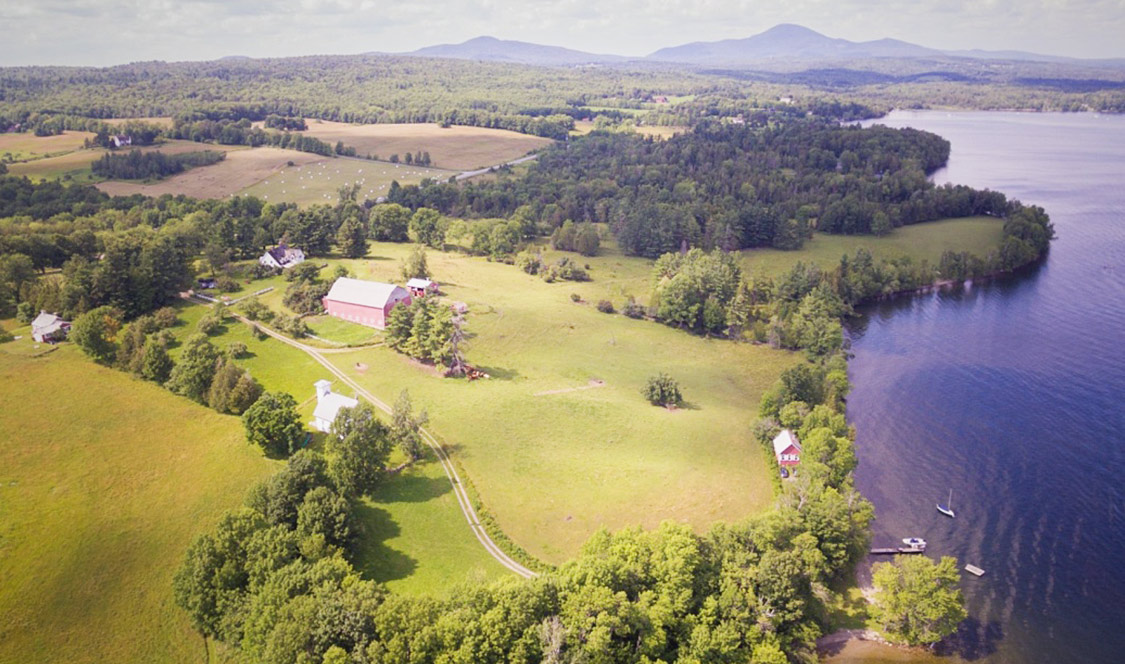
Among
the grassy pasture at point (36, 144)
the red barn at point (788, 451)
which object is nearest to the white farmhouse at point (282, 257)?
the red barn at point (788, 451)

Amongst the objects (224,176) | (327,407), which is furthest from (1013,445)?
(224,176)

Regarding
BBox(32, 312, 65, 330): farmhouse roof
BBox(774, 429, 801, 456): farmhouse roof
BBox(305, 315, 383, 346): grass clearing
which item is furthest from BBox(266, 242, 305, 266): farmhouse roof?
BBox(774, 429, 801, 456): farmhouse roof

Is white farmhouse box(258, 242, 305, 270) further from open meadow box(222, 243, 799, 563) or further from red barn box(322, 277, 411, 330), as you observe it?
red barn box(322, 277, 411, 330)

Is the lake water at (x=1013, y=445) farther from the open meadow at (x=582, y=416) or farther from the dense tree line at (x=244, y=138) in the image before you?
the dense tree line at (x=244, y=138)

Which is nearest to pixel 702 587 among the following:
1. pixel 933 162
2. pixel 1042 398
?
pixel 1042 398

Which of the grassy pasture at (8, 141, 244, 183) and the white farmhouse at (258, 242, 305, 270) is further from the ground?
the grassy pasture at (8, 141, 244, 183)

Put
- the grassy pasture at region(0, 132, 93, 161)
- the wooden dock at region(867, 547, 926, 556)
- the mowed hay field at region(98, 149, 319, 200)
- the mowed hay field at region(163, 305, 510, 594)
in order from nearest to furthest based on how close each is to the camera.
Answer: the mowed hay field at region(163, 305, 510, 594) < the wooden dock at region(867, 547, 926, 556) < the mowed hay field at region(98, 149, 319, 200) < the grassy pasture at region(0, 132, 93, 161)

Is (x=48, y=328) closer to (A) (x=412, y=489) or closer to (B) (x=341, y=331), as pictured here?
(B) (x=341, y=331)
